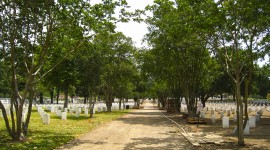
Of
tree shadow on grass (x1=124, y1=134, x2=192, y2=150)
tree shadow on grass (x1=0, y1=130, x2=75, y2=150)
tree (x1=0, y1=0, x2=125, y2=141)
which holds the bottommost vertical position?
tree shadow on grass (x1=124, y1=134, x2=192, y2=150)

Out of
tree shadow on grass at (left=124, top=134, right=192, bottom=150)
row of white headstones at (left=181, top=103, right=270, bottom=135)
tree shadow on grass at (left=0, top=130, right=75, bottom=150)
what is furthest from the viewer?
row of white headstones at (left=181, top=103, right=270, bottom=135)

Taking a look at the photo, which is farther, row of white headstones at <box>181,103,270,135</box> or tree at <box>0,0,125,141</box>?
row of white headstones at <box>181,103,270,135</box>

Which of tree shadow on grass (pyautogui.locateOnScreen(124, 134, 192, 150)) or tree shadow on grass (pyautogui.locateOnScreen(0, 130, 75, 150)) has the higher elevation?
tree shadow on grass (pyautogui.locateOnScreen(0, 130, 75, 150))

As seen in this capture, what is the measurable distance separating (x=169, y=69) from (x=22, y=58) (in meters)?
24.5

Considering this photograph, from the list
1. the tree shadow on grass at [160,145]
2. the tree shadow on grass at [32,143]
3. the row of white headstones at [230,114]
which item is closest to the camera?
the tree shadow on grass at [32,143]

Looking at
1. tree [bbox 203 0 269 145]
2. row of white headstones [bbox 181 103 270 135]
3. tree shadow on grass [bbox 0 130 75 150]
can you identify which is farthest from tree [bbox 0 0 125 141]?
row of white headstones [bbox 181 103 270 135]

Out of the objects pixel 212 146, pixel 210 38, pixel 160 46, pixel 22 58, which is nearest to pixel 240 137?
pixel 212 146

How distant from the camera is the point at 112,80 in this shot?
47.7 m

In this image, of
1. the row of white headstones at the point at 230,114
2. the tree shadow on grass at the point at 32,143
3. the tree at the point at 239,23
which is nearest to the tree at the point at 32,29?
the tree shadow on grass at the point at 32,143

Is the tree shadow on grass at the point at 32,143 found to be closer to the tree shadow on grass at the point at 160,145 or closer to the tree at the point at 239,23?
the tree shadow on grass at the point at 160,145

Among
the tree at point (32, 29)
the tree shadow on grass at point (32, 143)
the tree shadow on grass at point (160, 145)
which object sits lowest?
the tree shadow on grass at point (160, 145)

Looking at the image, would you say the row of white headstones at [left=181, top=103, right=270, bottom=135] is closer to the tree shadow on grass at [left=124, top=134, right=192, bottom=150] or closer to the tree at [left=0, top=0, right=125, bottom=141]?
the tree shadow on grass at [left=124, top=134, right=192, bottom=150]

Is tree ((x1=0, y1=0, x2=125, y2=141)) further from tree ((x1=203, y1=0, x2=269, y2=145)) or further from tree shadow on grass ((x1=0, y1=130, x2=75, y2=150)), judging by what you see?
tree ((x1=203, y1=0, x2=269, y2=145))

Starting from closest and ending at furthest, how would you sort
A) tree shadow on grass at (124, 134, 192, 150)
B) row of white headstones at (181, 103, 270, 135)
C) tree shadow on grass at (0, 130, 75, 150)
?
tree shadow on grass at (0, 130, 75, 150)
tree shadow on grass at (124, 134, 192, 150)
row of white headstones at (181, 103, 270, 135)
